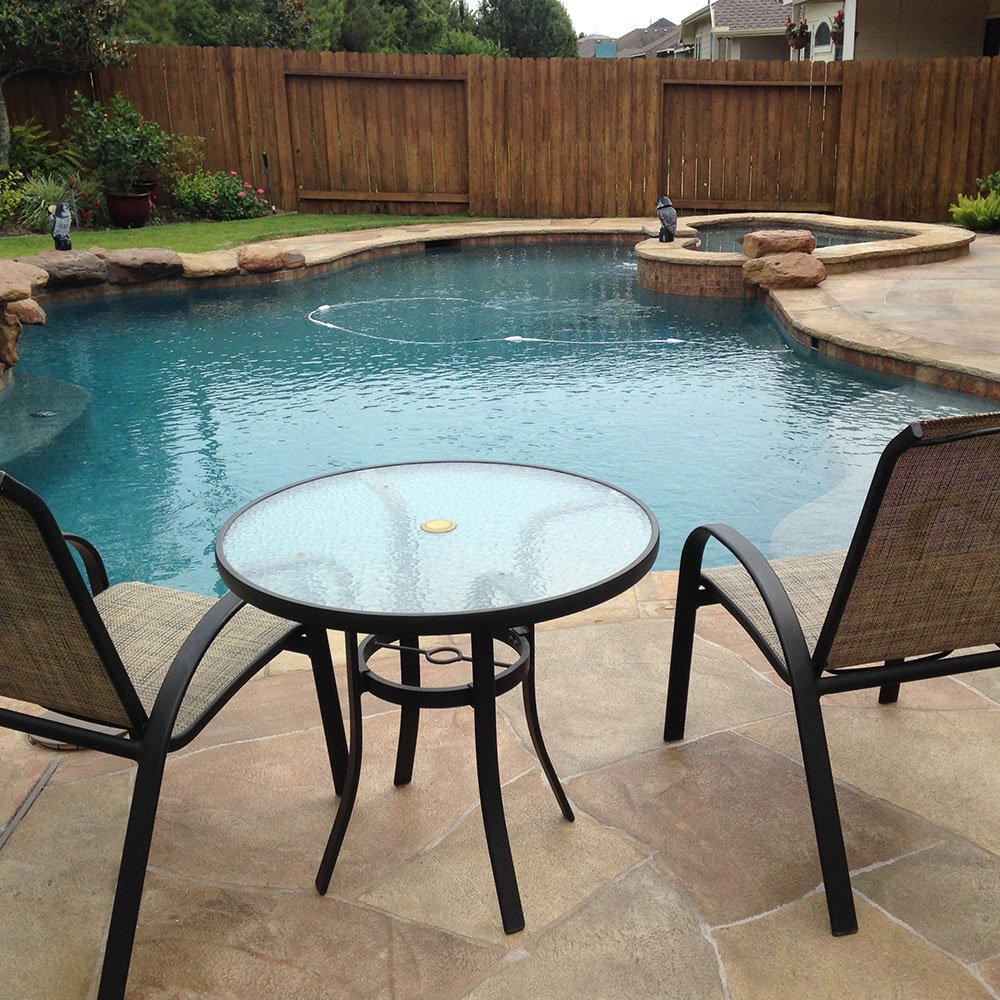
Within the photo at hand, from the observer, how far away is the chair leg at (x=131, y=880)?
143cm

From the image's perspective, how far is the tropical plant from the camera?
11406 mm

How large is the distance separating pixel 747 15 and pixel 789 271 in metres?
20.0

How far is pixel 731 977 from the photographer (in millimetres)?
1470

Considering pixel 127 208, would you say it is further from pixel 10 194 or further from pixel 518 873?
pixel 518 873

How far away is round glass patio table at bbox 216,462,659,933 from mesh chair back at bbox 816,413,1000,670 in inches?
14.4

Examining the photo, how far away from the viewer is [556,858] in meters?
1.75

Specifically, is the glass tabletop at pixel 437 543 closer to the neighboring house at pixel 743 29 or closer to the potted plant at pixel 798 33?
the potted plant at pixel 798 33

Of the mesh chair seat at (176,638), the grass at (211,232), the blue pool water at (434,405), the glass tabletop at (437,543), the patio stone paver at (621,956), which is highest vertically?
the grass at (211,232)

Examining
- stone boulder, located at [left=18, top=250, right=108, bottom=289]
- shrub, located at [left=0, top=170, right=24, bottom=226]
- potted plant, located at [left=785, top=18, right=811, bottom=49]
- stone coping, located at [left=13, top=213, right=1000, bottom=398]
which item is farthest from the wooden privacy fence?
potted plant, located at [left=785, top=18, right=811, bottom=49]

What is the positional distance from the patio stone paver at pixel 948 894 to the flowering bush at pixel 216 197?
12187 mm

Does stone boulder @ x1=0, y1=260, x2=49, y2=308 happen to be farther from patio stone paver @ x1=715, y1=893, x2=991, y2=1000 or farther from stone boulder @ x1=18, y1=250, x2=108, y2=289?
patio stone paver @ x1=715, y1=893, x2=991, y2=1000

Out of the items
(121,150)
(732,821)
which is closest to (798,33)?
(121,150)

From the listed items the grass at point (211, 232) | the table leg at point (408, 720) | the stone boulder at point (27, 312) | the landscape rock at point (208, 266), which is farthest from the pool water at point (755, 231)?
the table leg at point (408, 720)

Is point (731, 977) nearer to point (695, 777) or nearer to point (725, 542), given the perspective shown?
point (695, 777)
